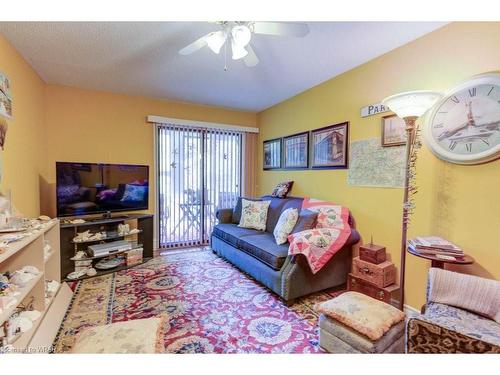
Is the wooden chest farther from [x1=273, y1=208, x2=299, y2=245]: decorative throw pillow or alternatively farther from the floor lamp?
[x1=273, y1=208, x2=299, y2=245]: decorative throw pillow

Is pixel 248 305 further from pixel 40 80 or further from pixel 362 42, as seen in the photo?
pixel 40 80

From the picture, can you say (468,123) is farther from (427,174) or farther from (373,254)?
(373,254)

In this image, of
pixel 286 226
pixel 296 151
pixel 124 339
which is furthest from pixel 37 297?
pixel 296 151

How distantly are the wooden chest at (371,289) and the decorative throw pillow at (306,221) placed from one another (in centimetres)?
61

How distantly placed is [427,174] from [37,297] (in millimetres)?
3212

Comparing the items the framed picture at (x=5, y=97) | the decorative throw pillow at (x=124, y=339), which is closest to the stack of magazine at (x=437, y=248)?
the decorative throw pillow at (x=124, y=339)

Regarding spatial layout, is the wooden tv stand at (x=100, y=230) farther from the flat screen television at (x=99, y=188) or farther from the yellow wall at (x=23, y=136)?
the yellow wall at (x=23, y=136)

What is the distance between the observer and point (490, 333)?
1.21 metres

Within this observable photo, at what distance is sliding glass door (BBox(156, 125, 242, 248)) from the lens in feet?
12.5

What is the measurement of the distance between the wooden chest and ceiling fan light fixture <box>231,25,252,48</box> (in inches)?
86.7

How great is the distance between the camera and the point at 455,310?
1.42m

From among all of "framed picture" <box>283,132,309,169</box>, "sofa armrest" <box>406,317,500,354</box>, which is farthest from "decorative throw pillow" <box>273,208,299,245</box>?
"sofa armrest" <box>406,317,500,354</box>
